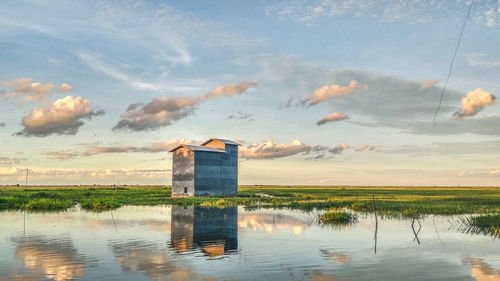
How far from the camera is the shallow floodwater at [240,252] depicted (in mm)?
13773

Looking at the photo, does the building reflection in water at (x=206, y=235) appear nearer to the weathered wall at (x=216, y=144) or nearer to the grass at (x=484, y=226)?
the grass at (x=484, y=226)

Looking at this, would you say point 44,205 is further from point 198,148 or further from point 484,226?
point 484,226

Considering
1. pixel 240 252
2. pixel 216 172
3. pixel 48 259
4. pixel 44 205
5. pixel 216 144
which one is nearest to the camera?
pixel 48 259

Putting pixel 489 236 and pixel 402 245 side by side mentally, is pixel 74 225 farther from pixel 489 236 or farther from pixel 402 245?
pixel 489 236

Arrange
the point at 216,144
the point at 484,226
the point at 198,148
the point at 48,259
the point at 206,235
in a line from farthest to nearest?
the point at 216,144 < the point at 198,148 < the point at 484,226 < the point at 206,235 < the point at 48,259

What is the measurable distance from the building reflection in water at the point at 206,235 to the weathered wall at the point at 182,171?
3310 centimetres

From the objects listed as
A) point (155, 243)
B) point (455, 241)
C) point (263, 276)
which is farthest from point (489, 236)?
point (155, 243)

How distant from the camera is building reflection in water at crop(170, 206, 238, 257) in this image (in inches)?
733

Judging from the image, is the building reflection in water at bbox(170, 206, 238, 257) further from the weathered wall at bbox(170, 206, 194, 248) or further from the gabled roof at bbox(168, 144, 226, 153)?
the gabled roof at bbox(168, 144, 226, 153)

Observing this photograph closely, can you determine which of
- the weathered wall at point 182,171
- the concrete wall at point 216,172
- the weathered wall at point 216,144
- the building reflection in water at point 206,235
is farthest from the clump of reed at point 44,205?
the weathered wall at point 216,144

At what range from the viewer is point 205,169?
66.4 metres

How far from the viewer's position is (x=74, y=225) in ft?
91.4

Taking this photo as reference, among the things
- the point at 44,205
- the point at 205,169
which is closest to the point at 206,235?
the point at 44,205

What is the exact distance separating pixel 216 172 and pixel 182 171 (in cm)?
541
